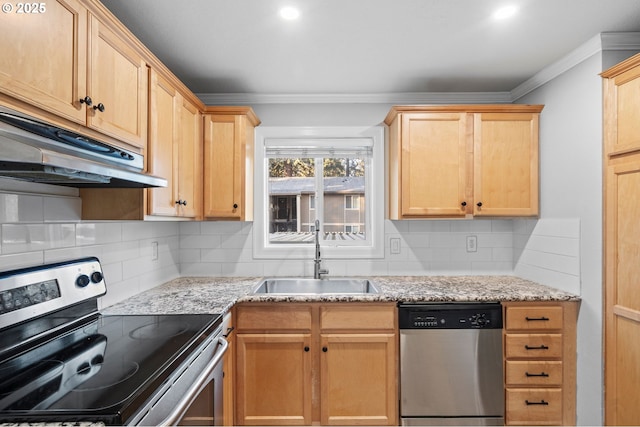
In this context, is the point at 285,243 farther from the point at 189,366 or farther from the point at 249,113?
the point at 189,366

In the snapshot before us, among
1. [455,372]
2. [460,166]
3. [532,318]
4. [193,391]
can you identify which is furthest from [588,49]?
[193,391]

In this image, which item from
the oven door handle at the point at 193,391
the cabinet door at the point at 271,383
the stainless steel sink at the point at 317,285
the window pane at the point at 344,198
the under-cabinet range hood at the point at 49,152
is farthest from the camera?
the window pane at the point at 344,198

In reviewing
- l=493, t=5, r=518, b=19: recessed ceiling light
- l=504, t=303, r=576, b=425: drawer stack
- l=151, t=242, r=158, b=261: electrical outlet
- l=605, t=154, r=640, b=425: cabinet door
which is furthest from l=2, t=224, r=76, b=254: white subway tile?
l=605, t=154, r=640, b=425: cabinet door

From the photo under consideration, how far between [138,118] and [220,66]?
87 cm

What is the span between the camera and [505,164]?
2395mm

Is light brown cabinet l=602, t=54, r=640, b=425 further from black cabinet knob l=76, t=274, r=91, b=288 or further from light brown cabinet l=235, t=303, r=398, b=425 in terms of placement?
black cabinet knob l=76, t=274, r=91, b=288

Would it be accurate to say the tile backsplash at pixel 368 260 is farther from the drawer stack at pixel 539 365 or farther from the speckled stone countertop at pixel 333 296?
the drawer stack at pixel 539 365

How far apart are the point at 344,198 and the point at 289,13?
1.54 m

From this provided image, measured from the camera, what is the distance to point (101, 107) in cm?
127

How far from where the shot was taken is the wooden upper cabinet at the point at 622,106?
5.57ft

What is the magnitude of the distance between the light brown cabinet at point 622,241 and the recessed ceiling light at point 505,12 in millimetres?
641

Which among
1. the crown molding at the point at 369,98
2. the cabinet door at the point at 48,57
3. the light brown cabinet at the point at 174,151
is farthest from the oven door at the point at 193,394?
the crown molding at the point at 369,98

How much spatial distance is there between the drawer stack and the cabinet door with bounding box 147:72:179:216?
2056 mm

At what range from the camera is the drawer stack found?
Answer: 2057 millimetres
